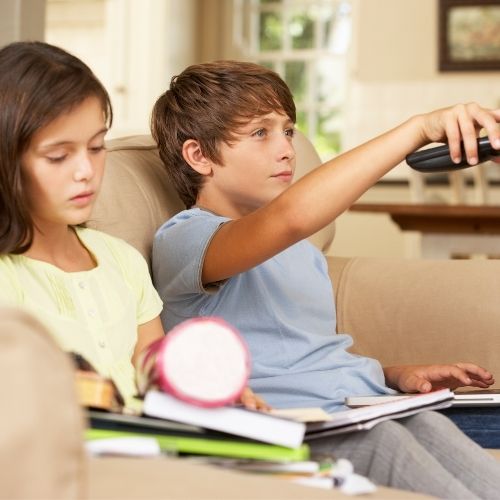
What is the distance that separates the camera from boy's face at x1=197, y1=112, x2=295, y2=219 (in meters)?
1.67

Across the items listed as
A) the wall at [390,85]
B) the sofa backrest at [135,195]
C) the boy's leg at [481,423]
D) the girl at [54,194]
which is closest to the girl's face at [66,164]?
the girl at [54,194]

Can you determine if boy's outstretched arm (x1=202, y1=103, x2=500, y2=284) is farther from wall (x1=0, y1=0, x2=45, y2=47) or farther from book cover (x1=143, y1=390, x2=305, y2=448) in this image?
wall (x1=0, y1=0, x2=45, y2=47)

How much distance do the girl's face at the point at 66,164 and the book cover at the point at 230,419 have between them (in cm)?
40

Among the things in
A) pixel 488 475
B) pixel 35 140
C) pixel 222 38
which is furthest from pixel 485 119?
pixel 222 38

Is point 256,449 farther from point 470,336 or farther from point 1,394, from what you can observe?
point 470,336

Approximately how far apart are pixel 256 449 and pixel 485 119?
2.00 ft

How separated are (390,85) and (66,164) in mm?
5485

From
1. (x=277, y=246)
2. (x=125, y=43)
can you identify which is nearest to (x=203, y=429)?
(x=277, y=246)

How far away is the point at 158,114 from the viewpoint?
1.80m

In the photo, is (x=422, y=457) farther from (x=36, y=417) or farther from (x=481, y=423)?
(x=36, y=417)

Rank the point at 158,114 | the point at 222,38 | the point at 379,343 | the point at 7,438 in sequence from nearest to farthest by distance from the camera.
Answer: the point at 7,438 → the point at 158,114 → the point at 379,343 → the point at 222,38

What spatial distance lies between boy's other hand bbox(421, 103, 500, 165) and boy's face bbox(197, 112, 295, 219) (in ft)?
1.24

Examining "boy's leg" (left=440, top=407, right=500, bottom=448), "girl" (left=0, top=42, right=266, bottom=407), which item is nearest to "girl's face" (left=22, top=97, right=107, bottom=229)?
"girl" (left=0, top=42, right=266, bottom=407)

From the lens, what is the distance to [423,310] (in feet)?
6.14
